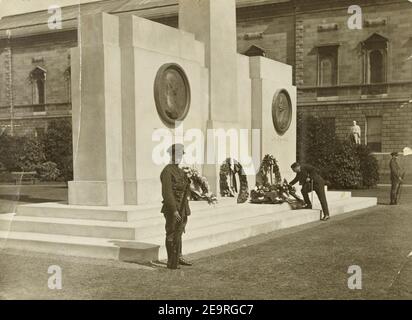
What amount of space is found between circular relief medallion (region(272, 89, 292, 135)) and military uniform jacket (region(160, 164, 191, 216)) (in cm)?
991

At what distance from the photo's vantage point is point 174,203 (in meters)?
7.68

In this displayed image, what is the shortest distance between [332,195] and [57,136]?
18708 mm

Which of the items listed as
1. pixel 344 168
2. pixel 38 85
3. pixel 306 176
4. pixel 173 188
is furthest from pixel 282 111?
pixel 38 85

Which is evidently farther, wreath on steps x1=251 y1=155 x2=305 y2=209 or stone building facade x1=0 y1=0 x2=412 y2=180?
stone building facade x1=0 y1=0 x2=412 y2=180

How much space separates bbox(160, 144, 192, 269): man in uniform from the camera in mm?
7707

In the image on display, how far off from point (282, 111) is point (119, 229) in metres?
10.0

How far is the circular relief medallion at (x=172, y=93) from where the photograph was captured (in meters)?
11.8

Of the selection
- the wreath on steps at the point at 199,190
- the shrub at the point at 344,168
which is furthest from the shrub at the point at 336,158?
the wreath on steps at the point at 199,190

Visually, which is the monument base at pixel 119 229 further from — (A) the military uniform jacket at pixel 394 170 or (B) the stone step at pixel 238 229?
(A) the military uniform jacket at pixel 394 170

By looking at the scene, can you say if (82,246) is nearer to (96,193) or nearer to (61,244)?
(61,244)

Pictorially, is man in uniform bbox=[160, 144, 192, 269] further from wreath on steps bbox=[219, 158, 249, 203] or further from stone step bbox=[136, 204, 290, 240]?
wreath on steps bbox=[219, 158, 249, 203]

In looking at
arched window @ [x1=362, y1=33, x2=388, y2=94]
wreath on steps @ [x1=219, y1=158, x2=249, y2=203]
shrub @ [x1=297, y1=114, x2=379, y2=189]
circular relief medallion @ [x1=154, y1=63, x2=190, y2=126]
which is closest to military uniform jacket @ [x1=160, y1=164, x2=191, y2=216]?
circular relief medallion @ [x1=154, y1=63, x2=190, y2=126]

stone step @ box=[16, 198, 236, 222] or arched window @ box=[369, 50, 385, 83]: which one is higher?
arched window @ box=[369, 50, 385, 83]

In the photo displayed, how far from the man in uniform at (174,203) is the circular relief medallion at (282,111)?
9.87 meters
